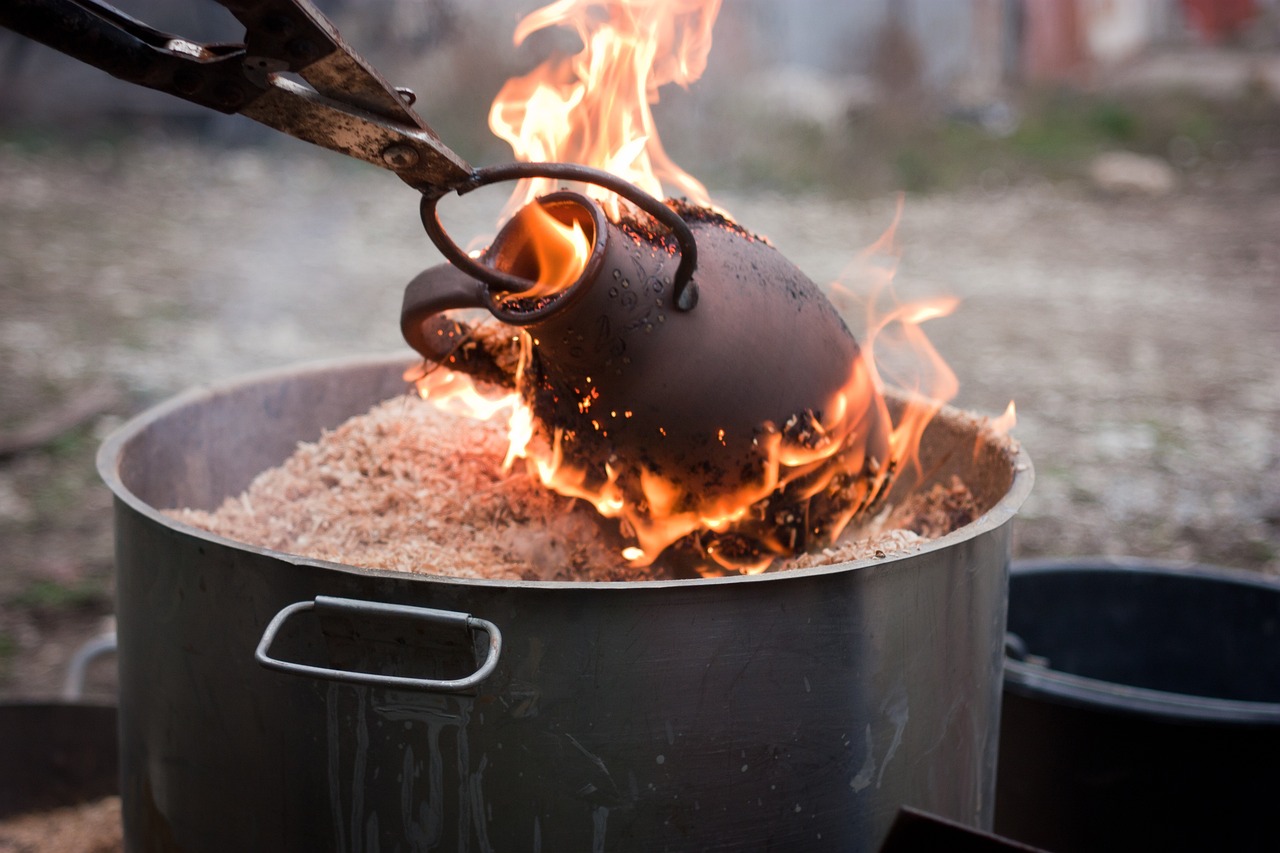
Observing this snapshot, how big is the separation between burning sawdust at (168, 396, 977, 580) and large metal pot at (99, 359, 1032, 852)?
0.16 metres

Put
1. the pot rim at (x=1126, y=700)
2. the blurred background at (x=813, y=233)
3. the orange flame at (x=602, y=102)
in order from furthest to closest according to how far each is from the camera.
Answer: the blurred background at (x=813, y=233)
the pot rim at (x=1126, y=700)
the orange flame at (x=602, y=102)

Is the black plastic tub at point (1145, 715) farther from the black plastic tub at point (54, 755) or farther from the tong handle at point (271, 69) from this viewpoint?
the black plastic tub at point (54, 755)

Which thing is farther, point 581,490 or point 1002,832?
point 1002,832

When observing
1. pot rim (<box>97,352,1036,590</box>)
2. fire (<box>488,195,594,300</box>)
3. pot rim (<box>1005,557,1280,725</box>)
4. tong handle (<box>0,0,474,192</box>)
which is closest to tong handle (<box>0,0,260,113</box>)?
tong handle (<box>0,0,474,192</box>)

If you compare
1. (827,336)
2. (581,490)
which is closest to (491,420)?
(581,490)

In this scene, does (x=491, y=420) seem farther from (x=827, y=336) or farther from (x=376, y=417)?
(x=827, y=336)

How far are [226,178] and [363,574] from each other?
708cm

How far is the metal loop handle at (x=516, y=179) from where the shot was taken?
52.6 inches

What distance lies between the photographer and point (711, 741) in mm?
1252

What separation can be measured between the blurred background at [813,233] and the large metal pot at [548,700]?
71.5 inches

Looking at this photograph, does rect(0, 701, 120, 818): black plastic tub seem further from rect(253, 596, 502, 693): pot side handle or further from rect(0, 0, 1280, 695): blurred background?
rect(253, 596, 502, 693): pot side handle

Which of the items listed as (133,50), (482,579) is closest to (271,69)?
(133,50)

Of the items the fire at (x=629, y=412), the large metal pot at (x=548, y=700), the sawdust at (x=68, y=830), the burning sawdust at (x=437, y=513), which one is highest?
the fire at (x=629, y=412)

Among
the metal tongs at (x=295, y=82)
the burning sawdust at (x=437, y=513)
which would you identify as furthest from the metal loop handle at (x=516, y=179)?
the burning sawdust at (x=437, y=513)
